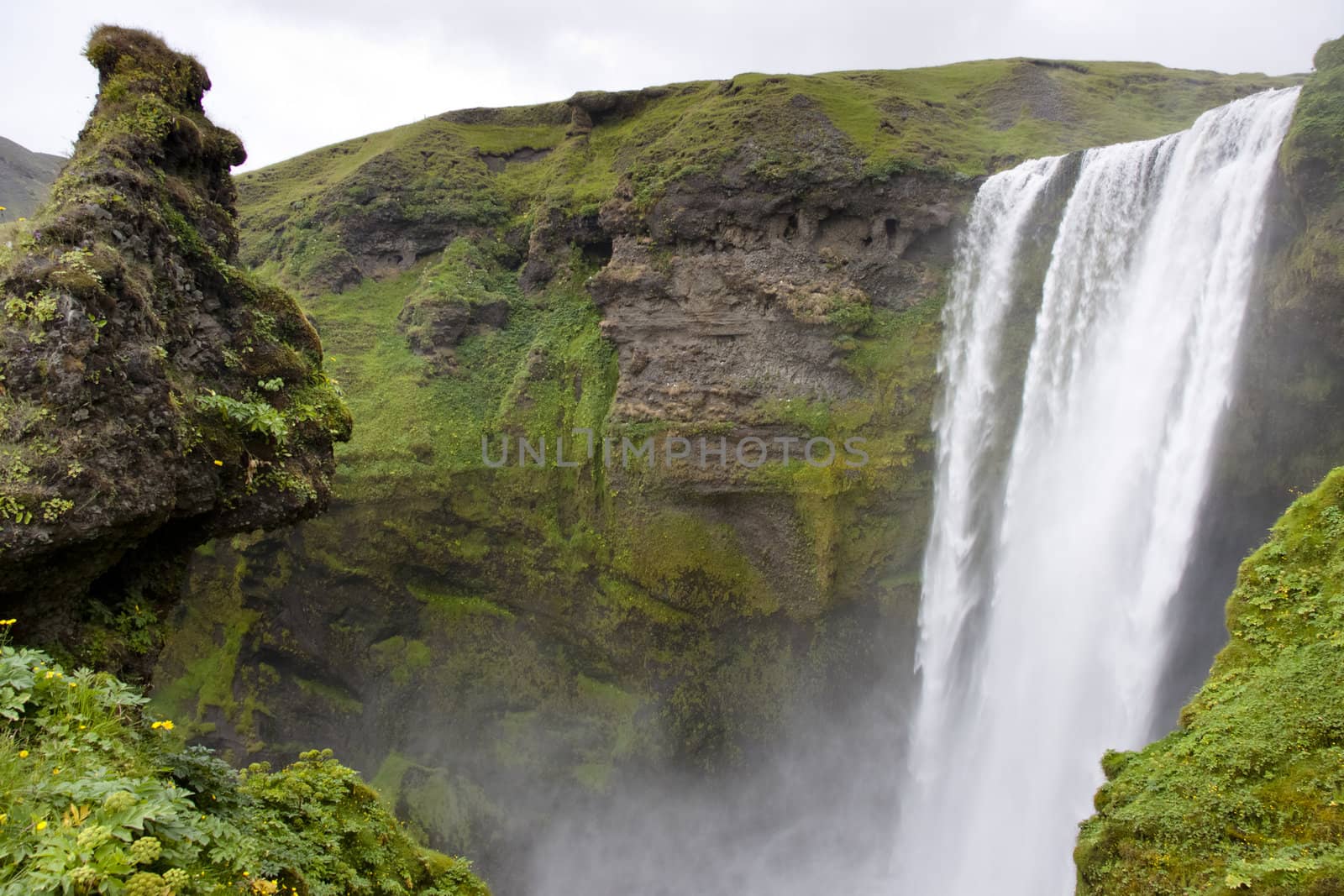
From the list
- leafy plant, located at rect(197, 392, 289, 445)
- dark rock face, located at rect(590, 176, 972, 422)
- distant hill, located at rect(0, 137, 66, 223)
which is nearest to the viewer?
leafy plant, located at rect(197, 392, 289, 445)

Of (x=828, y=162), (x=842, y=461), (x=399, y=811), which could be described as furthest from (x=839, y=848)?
(x=828, y=162)

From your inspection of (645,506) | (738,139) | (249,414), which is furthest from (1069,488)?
(249,414)

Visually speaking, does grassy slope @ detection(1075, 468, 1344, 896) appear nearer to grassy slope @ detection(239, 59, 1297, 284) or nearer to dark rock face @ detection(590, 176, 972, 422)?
dark rock face @ detection(590, 176, 972, 422)

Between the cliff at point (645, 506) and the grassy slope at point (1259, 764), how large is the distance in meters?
11.2

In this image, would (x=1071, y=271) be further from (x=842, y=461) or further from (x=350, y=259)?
(x=350, y=259)

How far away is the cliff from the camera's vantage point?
64.5 feet

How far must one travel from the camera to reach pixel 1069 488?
1609 centimetres

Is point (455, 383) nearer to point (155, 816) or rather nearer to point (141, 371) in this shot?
point (141, 371)

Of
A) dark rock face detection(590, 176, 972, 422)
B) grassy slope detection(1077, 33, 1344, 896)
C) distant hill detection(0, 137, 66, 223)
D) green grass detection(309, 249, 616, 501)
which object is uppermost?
distant hill detection(0, 137, 66, 223)

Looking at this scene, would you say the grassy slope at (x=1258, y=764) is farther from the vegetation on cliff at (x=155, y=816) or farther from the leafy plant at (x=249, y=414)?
the leafy plant at (x=249, y=414)

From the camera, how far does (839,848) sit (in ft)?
61.1

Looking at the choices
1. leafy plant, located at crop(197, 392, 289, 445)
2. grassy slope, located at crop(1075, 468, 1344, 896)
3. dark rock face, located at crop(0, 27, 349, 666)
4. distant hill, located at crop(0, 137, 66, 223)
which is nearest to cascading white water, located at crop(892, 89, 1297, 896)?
grassy slope, located at crop(1075, 468, 1344, 896)

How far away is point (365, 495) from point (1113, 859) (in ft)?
59.2

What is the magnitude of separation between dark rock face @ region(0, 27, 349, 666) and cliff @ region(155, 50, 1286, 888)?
10.9 metres
